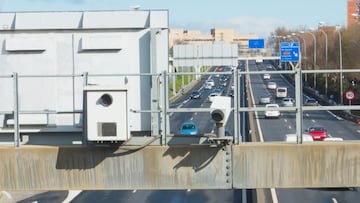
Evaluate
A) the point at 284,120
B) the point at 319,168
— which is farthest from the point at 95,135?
the point at 284,120

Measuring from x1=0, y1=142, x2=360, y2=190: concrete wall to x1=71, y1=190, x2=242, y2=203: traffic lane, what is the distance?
17.1m

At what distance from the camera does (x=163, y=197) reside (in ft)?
93.9

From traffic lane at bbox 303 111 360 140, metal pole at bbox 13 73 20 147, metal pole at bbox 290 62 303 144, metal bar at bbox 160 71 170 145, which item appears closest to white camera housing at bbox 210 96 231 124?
metal bar at bbox 160 71 170 145

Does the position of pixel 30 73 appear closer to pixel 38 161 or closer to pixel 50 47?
pixel 50 47

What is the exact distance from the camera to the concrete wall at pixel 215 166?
9680 mm

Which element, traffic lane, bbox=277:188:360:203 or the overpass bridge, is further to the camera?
traffic lane, bbox=277:188:360:203

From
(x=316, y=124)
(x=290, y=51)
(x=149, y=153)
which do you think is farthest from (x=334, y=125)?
(x=149, y=153)

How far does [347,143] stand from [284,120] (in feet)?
186

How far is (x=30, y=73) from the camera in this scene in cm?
1091

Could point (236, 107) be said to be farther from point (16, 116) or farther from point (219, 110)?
point (16, 116)

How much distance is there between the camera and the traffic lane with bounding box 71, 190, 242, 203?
89.8ft

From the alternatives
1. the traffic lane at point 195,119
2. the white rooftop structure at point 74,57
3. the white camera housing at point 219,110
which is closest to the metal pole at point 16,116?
the white rooftop structure at point 74,57

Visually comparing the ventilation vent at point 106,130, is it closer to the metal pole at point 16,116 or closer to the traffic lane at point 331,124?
the metal pole at point 16,116

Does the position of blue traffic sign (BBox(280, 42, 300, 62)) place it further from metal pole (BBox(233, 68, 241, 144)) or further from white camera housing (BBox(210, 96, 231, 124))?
white camera housing (BBox(210, 96, 231, 124))
